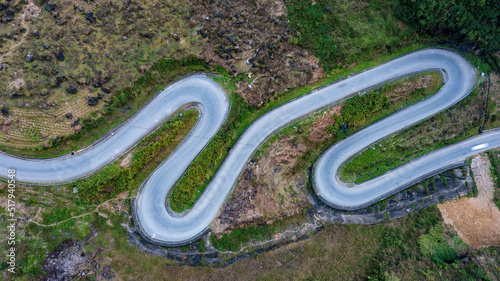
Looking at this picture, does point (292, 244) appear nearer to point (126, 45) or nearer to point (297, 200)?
point (297, 200)

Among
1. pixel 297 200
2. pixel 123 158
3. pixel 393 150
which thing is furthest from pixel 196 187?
pixel 393 150

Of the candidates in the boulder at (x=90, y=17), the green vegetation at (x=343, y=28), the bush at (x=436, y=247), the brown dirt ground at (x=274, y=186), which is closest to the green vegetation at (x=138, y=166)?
the brown dirt ground at (x=274, y=186)

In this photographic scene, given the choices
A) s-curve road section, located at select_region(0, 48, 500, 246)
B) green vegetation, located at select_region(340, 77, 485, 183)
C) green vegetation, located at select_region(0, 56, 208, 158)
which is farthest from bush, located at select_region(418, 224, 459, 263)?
green vegetation, located at select_region(0, 56, 208, 158)

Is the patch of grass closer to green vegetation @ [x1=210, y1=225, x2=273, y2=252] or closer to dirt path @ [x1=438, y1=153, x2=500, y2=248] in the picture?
green vegetation @ [x1=210, y1=225, x2=273, y2=252]

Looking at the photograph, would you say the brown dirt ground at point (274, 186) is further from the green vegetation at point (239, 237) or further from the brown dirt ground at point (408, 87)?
the brown dirt ground at point (408, 87)

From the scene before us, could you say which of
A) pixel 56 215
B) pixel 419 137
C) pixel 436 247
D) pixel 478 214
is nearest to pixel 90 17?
pixel 56 215
